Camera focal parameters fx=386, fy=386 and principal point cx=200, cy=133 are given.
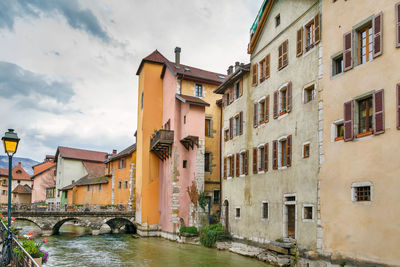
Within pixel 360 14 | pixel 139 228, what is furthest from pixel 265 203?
pixel 139 228

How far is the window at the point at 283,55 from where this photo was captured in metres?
19.0

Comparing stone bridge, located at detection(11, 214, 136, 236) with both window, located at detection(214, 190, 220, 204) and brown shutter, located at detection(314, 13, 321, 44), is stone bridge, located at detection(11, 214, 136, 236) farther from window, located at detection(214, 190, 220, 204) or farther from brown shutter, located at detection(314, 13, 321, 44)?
brown shutter, located at detection(314, 13, 321, 44)

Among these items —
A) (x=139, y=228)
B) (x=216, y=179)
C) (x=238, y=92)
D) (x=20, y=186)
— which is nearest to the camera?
(x=238, y=92)

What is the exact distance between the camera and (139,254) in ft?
76.3

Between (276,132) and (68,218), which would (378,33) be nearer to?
(276,132)

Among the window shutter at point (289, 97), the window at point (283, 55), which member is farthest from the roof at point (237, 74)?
the window shutter at point (289, 97)

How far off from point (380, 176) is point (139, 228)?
24.9m

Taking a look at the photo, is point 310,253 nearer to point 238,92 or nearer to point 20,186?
point 238,92

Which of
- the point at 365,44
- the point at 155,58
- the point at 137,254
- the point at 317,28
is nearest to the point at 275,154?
the point at 317,28

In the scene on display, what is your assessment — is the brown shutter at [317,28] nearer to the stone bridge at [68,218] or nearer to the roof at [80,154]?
the stone bridge at [68,218]

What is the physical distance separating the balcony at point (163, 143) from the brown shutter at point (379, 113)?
1933cm

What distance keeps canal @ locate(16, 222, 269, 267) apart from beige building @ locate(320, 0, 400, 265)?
18.8 feet

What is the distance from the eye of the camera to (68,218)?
33969mm

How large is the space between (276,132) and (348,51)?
6.25 metres
